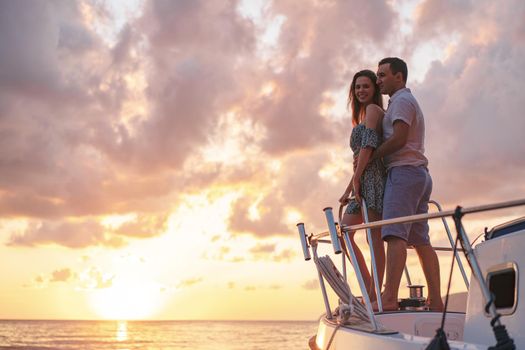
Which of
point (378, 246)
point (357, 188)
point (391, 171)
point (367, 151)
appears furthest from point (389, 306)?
point (367, 151)

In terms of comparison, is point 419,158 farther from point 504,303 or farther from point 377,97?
point 504,303

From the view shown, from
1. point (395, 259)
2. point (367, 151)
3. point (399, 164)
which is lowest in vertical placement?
point (395, 259)

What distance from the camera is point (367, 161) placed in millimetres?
5570

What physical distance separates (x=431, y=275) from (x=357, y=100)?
1.69 metres

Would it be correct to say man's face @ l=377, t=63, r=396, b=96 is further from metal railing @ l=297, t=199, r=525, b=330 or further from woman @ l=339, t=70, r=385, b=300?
metal railing @ l=297, t=199, r=525, b=330

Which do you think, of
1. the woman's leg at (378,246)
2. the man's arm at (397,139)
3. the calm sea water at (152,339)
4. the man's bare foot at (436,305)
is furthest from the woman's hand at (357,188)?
the calm sea water at (152,339)

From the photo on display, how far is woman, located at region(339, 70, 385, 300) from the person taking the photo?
18.4ft

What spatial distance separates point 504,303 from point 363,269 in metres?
2.45

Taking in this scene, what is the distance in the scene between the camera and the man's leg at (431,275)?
600 centimetres

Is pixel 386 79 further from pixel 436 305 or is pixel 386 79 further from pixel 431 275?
pixel 436 305

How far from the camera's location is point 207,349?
40.2 metres

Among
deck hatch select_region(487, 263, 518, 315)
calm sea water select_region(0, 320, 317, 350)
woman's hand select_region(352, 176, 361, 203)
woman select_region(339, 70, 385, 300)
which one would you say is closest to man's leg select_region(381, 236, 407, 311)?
woman select_region(339, 70, 385, 300)

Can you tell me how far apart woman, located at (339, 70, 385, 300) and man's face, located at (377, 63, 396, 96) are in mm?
144

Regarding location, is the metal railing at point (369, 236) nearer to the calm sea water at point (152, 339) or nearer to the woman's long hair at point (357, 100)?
the woman's long hair at point (357, 100)
